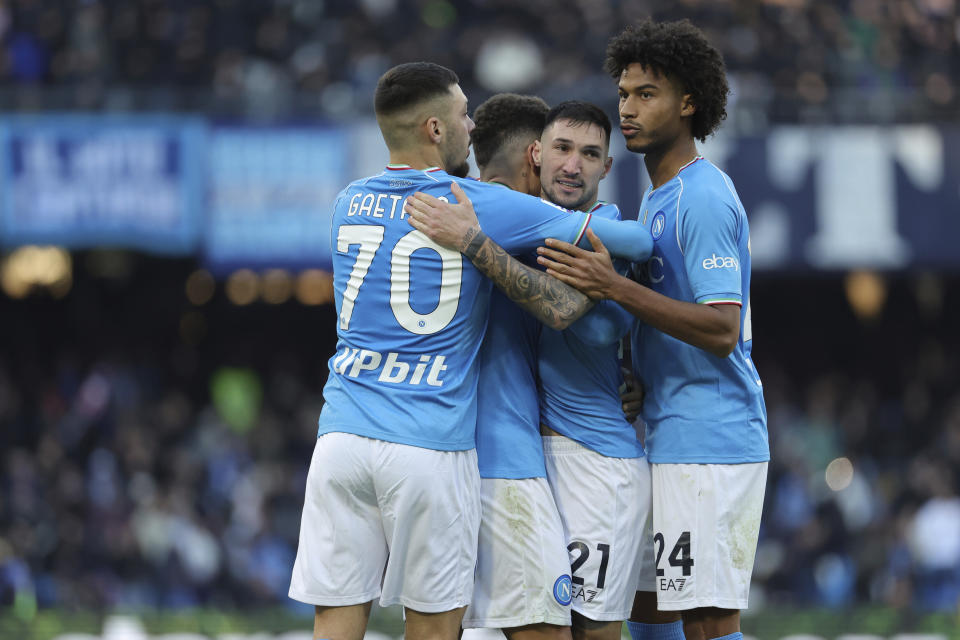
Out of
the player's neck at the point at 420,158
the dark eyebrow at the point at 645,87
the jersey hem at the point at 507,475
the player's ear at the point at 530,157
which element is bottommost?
the jersey hem at the point at 507,475

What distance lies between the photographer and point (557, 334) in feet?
16.6

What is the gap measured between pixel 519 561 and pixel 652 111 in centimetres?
178

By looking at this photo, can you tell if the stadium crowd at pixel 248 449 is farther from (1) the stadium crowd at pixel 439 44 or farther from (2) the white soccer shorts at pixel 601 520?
(2) the white soccer shorts at pixel 601 520

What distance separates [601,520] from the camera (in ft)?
16.1

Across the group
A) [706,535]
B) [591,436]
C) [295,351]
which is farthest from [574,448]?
[295,351]

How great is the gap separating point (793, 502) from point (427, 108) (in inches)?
420

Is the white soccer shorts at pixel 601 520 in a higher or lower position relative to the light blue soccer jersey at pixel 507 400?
lower

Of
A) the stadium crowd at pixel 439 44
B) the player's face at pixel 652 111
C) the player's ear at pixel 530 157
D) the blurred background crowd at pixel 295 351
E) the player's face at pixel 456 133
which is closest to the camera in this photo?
the player's face at pixel 456 133

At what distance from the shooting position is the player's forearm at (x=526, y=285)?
15.2 ft

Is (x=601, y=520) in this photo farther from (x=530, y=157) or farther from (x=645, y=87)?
(x=645, y=87)

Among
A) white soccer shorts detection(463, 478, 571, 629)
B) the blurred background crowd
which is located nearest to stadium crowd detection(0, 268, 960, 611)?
the blurred background crowd

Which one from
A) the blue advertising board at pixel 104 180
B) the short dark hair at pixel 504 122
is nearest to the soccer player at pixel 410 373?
the short dark hair at pixel 504 122

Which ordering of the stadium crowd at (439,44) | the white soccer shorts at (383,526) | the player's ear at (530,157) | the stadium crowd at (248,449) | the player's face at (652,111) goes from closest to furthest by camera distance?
1. the white soccer shorts at (383,526)
2. the player's face at (652,111)
3. the player's ear at (530,157)
4. the stadium crowd at (248,449)
5. the stadium crowd at (439,44)

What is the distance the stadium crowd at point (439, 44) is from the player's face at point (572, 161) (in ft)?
32.4
